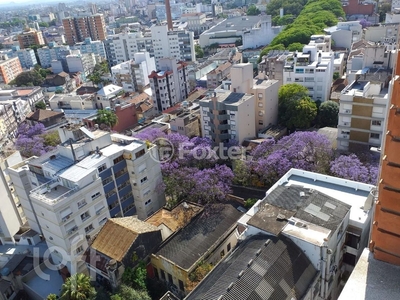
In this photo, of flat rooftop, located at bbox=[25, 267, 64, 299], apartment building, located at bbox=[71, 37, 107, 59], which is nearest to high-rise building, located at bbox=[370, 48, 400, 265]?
flat rooftop, located at bbox=[25, 267, 64, 299]

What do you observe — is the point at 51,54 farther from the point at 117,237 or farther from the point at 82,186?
the point at 117,237

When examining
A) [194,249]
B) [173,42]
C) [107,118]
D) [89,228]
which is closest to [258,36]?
[173,42]

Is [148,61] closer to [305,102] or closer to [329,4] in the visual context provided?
[305,102]

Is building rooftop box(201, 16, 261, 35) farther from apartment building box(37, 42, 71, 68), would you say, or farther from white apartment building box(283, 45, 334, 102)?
white apartment building box(283, 45, 334, 102)

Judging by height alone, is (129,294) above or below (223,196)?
below

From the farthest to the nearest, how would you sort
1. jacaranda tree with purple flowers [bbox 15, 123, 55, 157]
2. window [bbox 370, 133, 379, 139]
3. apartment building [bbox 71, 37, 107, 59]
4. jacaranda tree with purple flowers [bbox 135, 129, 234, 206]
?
apartment building [bbox 71, 37, 107, 59] < jacaranda tree with purple flowers [bbox 15, 123, 55, 157] < window [bbox 370, 133, 379, 139] < jacaranda tree with purple flowers [bbox 135, 129, 234, 206]

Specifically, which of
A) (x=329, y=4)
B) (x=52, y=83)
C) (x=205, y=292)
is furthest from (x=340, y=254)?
(x=329, y=4)

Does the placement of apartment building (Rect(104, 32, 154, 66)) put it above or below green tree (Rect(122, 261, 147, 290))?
above
